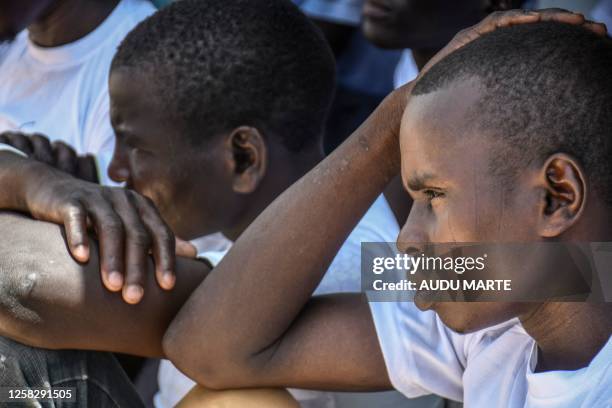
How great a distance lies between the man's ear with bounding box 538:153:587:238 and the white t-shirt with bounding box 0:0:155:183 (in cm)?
175

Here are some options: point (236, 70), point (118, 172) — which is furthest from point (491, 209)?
point (118, 172)

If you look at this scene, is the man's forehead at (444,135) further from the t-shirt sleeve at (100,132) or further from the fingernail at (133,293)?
the t-shirt sleeve at (100,132)

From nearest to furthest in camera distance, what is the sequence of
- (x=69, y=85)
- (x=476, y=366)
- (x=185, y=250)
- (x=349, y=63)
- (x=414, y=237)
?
1. (x=414, y=237)
2. (x=476, y=366)
3. (x=185, y=250)
4. (x=69, y=85)
5. (x=349, y=63)

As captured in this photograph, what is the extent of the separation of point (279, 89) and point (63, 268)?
0.80 metres

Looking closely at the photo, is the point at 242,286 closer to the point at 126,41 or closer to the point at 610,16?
the point at 126,41

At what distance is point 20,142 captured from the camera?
2.78 metres

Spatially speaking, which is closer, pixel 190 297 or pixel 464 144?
pixel 464 144

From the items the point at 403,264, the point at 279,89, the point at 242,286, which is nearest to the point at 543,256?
the point at 403,264

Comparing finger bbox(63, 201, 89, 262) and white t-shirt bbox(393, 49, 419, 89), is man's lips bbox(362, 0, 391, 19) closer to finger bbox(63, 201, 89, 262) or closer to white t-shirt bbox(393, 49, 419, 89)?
white t-shirt bbox(393, 49, 419, 89)

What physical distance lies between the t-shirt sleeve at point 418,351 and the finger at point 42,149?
3.55ft

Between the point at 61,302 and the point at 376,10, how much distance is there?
177 cm

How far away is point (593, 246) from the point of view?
5.76ft

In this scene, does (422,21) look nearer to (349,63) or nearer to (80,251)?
(349,63)

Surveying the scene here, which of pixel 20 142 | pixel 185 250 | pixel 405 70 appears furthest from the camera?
pixel 405 70
